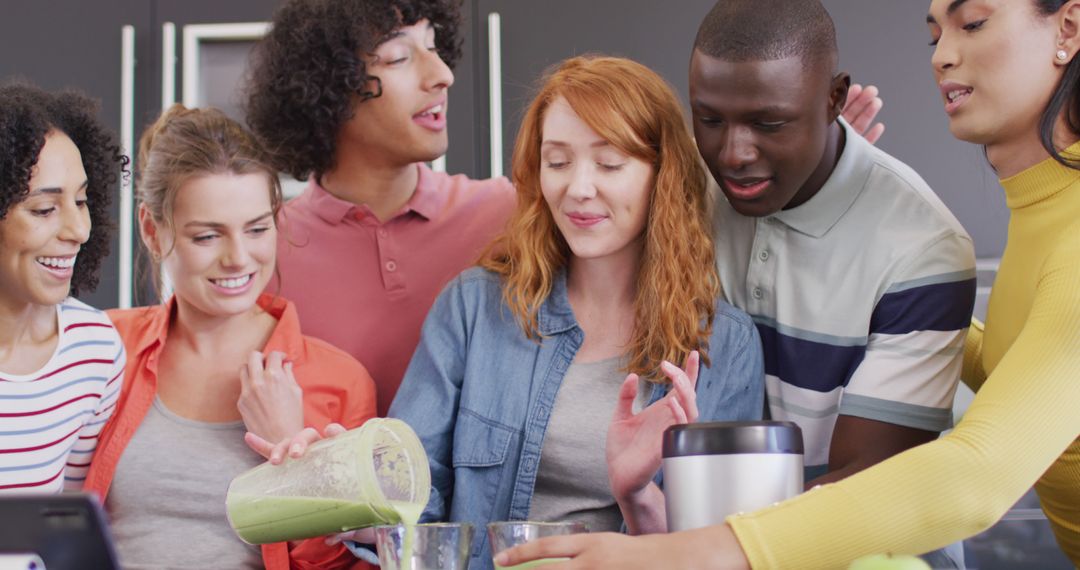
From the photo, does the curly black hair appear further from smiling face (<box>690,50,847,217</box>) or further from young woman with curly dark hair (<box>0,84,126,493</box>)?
smiling face (<box>690,50,847,217</box>)

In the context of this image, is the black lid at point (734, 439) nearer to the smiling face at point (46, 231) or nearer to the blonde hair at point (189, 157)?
the smiling face at point (46, 231)

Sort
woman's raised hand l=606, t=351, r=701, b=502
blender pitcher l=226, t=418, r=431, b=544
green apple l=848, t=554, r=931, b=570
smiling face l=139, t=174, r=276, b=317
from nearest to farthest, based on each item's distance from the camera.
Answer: green apple l=848, t=554, r=931, b=570
blender pitcher l=226, t=418, r=431, b=544
woman's raised hand l=606, t=351, r=701, b=502
smiling face l=139, t=174, r=276, b=317

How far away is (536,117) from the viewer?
1.77 metres

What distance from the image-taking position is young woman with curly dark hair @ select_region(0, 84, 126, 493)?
1442mm

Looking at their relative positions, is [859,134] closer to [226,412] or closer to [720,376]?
[720,376]

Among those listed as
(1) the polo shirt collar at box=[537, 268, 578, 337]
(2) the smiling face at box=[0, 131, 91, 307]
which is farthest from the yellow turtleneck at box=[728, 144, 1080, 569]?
(2) the smiling face at box=[0, 131, 91, 307]

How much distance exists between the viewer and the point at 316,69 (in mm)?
2117

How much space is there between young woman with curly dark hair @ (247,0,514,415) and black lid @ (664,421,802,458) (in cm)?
96

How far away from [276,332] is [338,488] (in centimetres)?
66

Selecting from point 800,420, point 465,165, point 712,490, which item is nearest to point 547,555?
point 712,490

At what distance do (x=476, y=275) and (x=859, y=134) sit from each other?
0.64 metres

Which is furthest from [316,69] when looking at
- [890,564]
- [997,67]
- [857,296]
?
[890,564]

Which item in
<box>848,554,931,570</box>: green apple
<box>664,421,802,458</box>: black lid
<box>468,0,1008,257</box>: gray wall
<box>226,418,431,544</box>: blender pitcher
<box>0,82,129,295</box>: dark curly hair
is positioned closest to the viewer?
<box>848,554,931,570</box>: green apple

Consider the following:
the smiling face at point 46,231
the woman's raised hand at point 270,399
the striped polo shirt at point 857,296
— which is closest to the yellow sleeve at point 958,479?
the striped polo shirt at point 857,296
